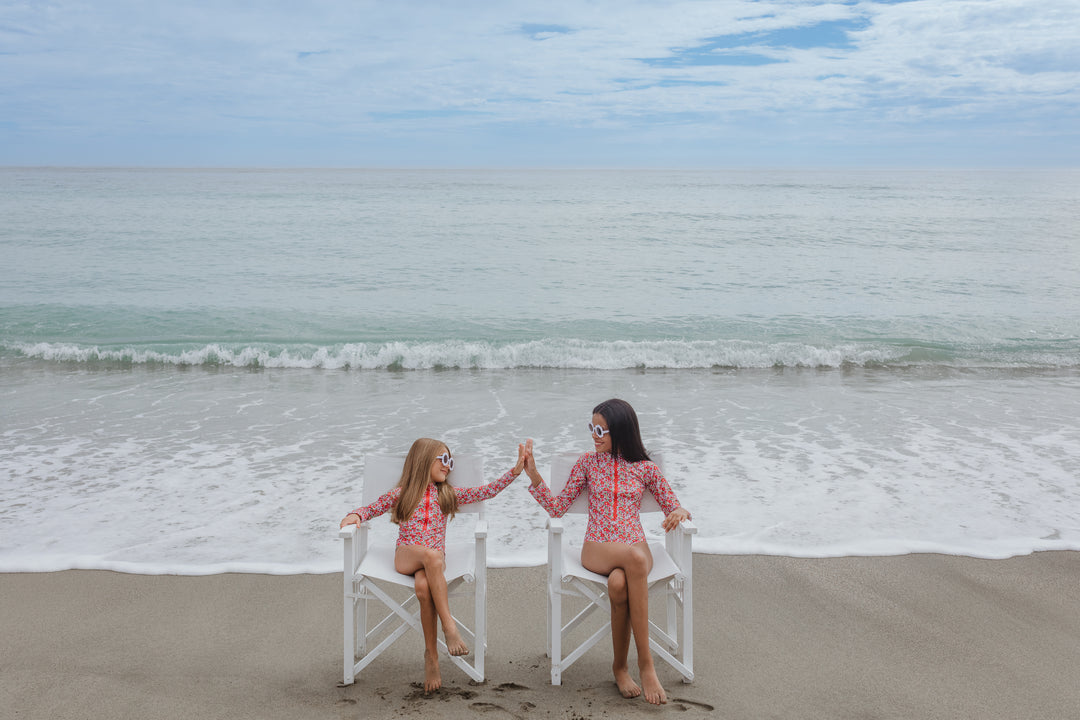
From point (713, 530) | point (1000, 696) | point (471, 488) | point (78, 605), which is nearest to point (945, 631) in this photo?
point (1000, 696)

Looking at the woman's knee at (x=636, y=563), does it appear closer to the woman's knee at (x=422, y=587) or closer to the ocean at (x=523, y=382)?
the woman's knee at (x=422, y=587)

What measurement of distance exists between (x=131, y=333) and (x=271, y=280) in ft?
19.3

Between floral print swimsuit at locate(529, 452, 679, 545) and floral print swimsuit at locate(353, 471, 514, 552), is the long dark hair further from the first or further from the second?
floral print swimsuit at locate(353, 471, 514, 552)

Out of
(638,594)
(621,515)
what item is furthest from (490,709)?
(621,515)

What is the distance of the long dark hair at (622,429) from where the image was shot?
157 inches

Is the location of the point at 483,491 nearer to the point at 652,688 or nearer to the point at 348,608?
the point at 348,608

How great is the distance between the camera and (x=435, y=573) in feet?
12.0

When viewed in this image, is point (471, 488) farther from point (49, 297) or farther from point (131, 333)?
point (49, 297)

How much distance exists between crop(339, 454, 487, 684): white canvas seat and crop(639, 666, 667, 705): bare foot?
749 millimetres

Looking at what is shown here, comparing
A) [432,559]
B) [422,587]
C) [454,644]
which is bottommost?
[454,644]

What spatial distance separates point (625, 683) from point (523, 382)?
782cm

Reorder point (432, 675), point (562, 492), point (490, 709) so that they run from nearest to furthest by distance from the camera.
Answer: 1. point (490, 709)
2. point (432, 675)
3. point (562, 492)

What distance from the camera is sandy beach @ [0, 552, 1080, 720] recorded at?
3559 millimetres

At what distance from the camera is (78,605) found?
455 centimetres
